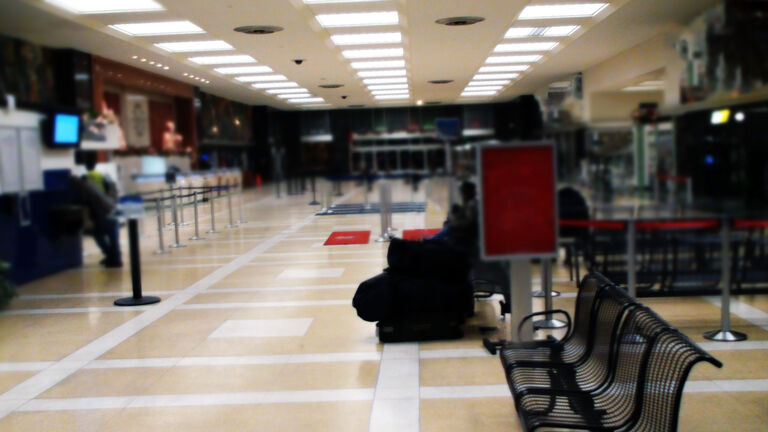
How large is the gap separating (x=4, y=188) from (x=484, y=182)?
8.00 ft

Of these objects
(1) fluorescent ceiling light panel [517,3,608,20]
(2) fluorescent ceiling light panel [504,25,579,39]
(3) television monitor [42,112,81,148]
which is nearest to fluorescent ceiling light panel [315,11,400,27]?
(1) fluorescent ceiling light panel [517,3,608,20]

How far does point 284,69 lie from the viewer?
4.09 metres

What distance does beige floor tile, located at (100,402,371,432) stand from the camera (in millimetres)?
4188

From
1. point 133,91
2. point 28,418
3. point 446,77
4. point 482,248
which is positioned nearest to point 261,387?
point 28,418

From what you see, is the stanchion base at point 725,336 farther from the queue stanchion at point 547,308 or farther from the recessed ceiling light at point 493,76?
the recessed ceiling light at point 493,76

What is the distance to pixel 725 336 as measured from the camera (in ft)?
18.5

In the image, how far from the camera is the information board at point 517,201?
3.87 meters

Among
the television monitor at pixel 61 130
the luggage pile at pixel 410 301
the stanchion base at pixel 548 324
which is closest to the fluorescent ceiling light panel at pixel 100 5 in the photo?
the television monitor at pixel 61 130

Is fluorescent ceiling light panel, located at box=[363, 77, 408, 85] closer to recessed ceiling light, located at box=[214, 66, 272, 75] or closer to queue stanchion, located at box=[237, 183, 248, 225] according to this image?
recessed ceiling light, located at box=[214, 66, 272, 75]

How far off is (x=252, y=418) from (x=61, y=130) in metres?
2.59

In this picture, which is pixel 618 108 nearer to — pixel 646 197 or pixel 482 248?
pixel 646 197

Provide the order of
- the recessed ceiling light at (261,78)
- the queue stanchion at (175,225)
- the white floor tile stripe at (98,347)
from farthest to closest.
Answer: the white floor tile stripe at (98,347) → the recessed ceiling light at (261,78) → the queue stanchion at (175,225)

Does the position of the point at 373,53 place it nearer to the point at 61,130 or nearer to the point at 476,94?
the point at 476,94

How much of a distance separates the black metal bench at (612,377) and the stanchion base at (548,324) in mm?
1858
